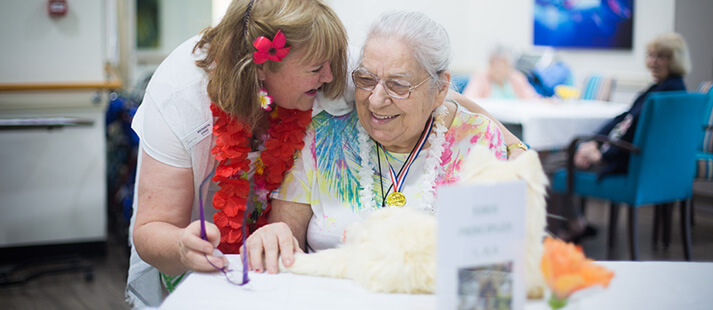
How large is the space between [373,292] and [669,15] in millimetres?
6155

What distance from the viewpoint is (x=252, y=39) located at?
159 centimetres

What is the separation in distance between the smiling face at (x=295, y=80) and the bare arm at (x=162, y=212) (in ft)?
1.04

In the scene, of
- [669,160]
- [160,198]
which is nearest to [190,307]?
[160,198]

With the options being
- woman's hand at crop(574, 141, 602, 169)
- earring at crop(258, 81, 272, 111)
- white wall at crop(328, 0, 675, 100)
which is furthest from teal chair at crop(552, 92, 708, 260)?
white wall at crop(328, 0, 675, 100)

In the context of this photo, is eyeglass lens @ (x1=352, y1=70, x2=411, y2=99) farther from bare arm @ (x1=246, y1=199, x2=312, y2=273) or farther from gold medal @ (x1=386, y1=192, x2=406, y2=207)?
bare arm @ (x1=246, y1=199, x2=312, y2=273)

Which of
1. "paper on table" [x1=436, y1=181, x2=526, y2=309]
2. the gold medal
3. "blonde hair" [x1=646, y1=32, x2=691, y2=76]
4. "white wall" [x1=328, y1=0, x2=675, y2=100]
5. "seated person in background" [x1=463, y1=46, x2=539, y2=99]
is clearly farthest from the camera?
"white wall" [x1=328, y1=0, x2=675, y2=100]

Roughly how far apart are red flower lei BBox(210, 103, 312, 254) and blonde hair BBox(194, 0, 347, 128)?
4.8 inches

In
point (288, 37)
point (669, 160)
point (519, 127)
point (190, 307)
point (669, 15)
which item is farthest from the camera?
point (669, 15)

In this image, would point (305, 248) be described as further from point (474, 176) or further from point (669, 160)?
point (669, 160)

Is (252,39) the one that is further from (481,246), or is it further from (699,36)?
(699,36)

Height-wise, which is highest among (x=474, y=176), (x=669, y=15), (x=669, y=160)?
(x=669, y=15)

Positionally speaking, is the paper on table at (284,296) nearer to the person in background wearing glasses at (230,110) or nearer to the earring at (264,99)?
the person in background wearing glasses at (230,110)

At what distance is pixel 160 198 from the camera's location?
1.59 m

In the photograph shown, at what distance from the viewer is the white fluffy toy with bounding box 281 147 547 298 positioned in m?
1.10
